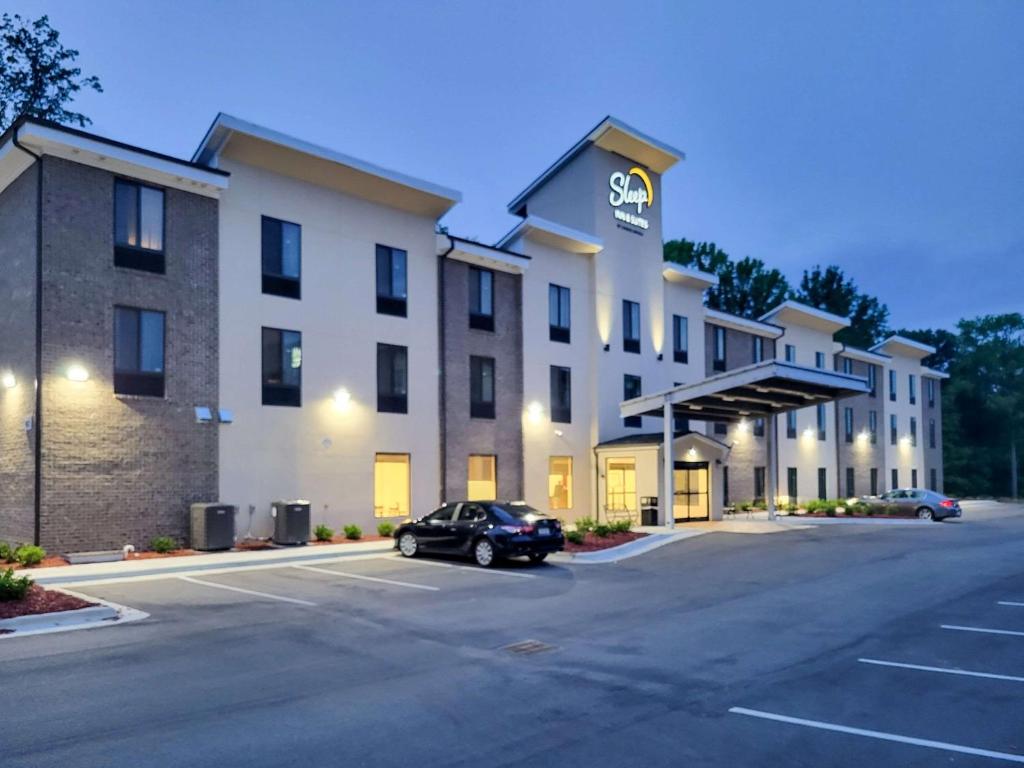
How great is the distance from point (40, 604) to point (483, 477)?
1671cm

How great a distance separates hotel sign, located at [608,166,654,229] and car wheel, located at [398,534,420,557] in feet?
59.5

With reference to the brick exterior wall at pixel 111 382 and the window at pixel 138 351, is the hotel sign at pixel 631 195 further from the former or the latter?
the window at pixel 138 351

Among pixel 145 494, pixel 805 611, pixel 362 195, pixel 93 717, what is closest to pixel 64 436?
pixel 145 494

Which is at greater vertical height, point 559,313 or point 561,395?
point 559,313

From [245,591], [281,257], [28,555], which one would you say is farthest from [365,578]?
[281,257]

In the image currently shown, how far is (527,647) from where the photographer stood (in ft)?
30.6

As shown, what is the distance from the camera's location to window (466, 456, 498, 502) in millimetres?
26453

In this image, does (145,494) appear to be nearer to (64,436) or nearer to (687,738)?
(64,436)

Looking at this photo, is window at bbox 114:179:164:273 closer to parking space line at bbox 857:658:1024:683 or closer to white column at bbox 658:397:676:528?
white column at bbox 658:397:676:528

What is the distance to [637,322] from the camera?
32.8 m

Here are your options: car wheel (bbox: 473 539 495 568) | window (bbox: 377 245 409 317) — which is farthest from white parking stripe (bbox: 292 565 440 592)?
window (bbox: 377 245 409 317)

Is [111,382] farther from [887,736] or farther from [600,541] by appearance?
[887,736]

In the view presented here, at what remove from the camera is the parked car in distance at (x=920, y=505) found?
33.8 meters

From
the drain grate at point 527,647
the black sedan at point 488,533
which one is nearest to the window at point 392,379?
the black sedan at point 488,533
